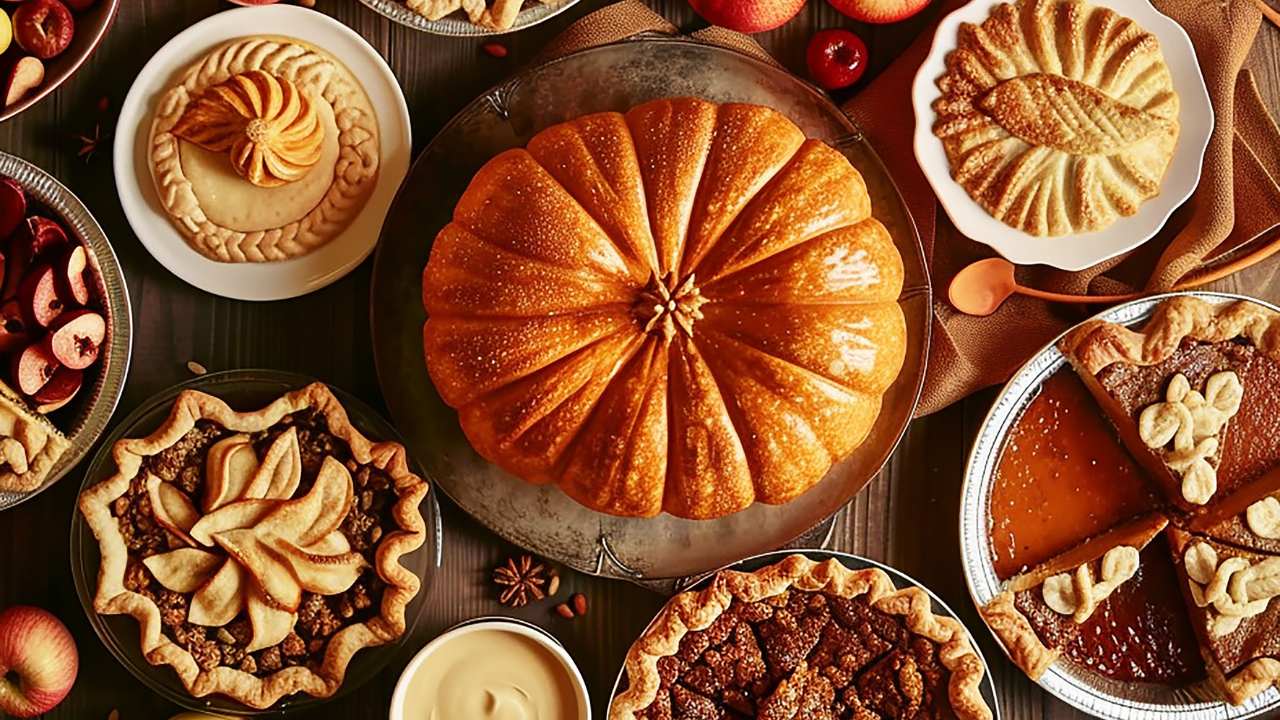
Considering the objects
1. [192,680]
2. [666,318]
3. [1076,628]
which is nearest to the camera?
[666,318]

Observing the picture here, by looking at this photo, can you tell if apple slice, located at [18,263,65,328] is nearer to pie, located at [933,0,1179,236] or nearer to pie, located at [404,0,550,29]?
pie, located at [404,0,550,29]

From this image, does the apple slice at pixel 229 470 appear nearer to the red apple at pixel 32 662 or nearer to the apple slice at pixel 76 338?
the apple slice at pixel 76 338

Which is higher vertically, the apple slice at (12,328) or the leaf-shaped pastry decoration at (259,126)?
the leaf-shaped pastry decoration at (259,126)

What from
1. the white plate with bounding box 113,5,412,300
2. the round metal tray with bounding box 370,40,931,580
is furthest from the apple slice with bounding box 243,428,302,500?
the white plate with bounding box 113,5,412,300

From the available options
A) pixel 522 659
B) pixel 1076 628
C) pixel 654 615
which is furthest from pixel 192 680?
pixel 1076 628

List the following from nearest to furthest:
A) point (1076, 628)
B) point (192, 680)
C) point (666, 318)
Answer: point (666, 318) → point (192, 680) → point (1076, 628)

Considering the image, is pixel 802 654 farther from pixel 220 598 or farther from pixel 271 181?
pixel 271 181

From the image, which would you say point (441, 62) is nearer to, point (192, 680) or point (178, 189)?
point (178, 189)

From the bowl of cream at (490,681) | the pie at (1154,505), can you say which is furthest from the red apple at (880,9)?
the bowl of cream at (490,681)
